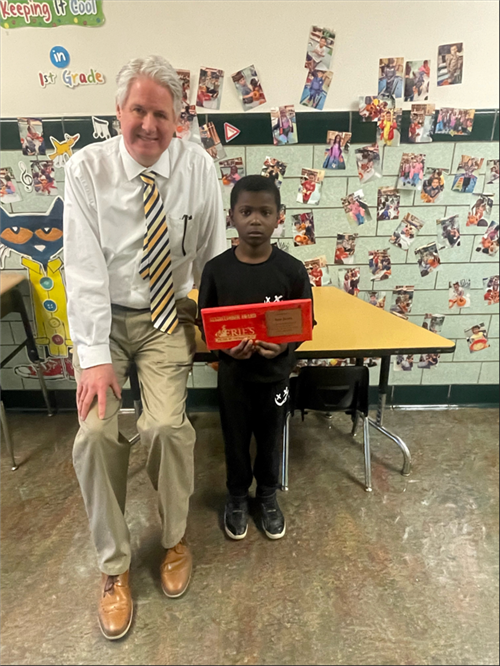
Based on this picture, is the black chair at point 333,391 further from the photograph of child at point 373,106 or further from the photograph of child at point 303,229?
the photograph of child at point 373,106

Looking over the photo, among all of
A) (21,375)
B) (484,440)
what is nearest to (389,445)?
(484,440)

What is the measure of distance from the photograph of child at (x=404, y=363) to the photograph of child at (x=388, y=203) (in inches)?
27.7

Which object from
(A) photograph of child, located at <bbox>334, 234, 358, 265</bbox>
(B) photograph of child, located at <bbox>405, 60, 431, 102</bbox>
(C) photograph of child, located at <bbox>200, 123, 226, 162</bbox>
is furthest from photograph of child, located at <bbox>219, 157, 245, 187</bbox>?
(B) photograph of child, located at <bbox>405, 60, 431, 102</bbox>

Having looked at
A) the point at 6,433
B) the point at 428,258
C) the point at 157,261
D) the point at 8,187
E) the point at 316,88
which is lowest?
the point at 6,433

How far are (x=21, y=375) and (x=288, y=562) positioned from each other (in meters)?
1.64

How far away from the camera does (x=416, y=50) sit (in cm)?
177

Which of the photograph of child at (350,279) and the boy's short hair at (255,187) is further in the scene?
the photograph of child at (350,279)

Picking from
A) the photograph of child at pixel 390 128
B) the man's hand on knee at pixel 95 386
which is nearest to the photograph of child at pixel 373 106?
the photograph of child at pixel 390 128

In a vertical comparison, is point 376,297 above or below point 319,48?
below

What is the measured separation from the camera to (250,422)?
152 cm

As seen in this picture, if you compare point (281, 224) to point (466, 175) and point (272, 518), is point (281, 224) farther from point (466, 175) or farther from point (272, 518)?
point (272, 518)

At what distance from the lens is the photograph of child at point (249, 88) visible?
179 cm

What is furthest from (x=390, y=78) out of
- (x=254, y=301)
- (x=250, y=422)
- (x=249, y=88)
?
(x=250, y=422)

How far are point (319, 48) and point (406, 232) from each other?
0.85 m
